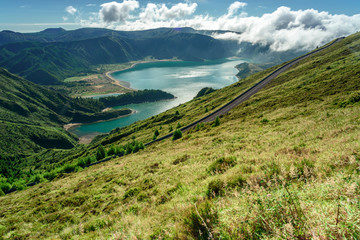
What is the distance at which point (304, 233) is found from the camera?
8.57 feet

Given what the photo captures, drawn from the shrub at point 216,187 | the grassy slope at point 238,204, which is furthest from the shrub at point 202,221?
the shrub at point 216,187

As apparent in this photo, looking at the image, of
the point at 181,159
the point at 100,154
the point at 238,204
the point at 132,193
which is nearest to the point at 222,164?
the point at 238,204

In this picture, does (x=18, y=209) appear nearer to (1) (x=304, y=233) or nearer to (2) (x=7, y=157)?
(1) (x=304, y=233)

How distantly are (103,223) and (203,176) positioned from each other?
18.0ft

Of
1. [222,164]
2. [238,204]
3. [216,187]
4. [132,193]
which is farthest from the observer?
[132,193]

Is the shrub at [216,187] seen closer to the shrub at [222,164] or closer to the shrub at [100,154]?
the shrub at [222,164]

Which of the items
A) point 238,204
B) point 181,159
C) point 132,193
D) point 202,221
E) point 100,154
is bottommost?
point 100,154

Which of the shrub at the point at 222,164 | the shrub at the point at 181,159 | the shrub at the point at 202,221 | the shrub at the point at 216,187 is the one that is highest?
the shrub at the point at 202,221

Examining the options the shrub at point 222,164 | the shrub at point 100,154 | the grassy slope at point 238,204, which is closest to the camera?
the grassy slope at point 238,204

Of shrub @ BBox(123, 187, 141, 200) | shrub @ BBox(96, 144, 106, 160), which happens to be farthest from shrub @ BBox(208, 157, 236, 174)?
shrub @ BBox(96, 144, 106, 160)

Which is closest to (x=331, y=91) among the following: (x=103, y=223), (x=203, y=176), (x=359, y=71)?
(x=359, y=71)

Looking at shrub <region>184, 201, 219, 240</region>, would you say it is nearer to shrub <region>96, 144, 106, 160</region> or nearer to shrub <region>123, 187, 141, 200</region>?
shrub <region>123, 187, 141, 200</region>

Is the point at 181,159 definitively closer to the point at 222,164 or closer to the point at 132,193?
the point at 132,193

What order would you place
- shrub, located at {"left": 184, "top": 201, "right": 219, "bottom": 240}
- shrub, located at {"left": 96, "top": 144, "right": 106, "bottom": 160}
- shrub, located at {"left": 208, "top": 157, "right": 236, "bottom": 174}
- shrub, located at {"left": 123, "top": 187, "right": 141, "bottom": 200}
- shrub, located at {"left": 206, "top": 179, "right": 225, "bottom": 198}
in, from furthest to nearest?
shrub, located at {"left": 96, "top": 144, "right": 106, "bottom": 160}, shrub, located at {"left": 123, "top": 187, "right": 141, "bottom": 200}, shrub, located at {"left": 208, "top": 157, "right": 236, "bottom": 174}, shrub, located at {"left": 206, "top": 179, "right": 225, "bottom": 198}, shrub, located at {"left": 184, "top": 201, "right": 219, "bottom": 240}
